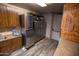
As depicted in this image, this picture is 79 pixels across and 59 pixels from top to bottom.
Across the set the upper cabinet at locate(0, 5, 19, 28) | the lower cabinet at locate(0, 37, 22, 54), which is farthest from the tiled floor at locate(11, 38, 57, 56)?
the upper cabinet at locate(0, 5, 19, 28)

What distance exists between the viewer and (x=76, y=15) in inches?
55.7

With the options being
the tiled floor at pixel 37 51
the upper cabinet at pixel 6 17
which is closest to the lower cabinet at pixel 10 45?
the tiled floor at pixel 37 51

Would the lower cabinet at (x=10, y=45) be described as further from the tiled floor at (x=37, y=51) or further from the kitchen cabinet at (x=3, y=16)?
the kitchen cabinet at (x=3, y=16)

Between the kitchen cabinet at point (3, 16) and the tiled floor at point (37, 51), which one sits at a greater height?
the kitchen cabinet at point (3, 16)

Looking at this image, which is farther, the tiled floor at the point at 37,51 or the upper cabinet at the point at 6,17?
the tiled floor at the point at 37,51

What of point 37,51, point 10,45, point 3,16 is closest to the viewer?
point 3,16

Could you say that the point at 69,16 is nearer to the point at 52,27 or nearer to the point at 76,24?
the point at 76,24

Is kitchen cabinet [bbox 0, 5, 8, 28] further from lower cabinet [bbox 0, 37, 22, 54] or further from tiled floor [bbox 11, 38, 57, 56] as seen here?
tiled floor [bbox 11, 38, 57, 56]

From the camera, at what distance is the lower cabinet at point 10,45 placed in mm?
2004

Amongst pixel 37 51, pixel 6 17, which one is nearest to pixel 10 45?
pixel 6 17

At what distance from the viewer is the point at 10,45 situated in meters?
2.22

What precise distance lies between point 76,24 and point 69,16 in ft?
0.65

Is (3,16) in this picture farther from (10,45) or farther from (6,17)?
(10,45)

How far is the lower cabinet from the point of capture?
2004 millimetres
